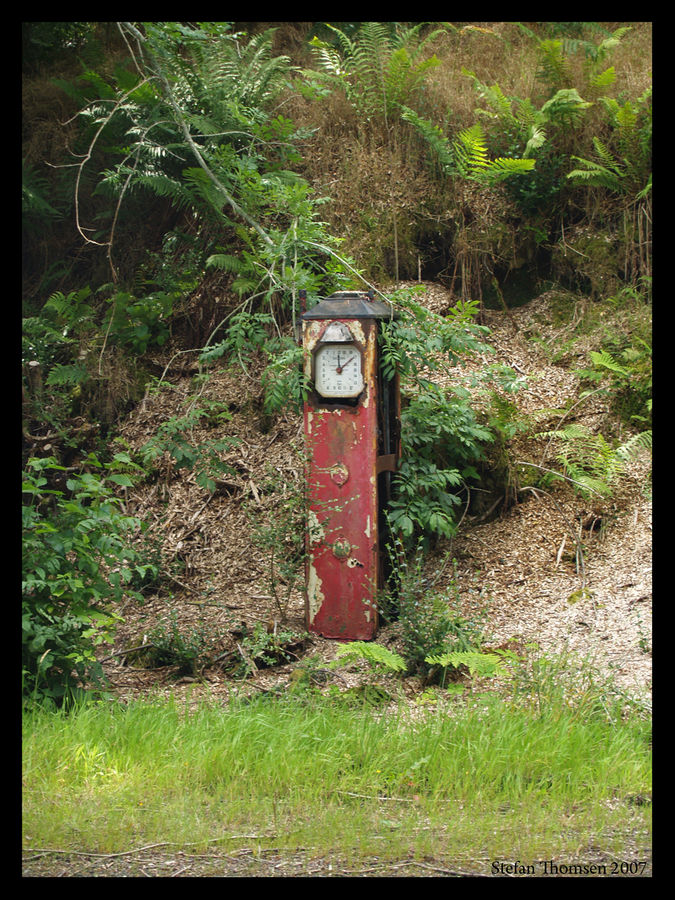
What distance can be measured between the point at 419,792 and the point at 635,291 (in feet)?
17.8

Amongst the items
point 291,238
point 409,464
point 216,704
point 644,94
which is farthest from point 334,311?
point 644,94

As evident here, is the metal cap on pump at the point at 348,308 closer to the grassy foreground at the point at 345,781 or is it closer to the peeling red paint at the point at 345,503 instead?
the peeling red paint at the point at 345,503

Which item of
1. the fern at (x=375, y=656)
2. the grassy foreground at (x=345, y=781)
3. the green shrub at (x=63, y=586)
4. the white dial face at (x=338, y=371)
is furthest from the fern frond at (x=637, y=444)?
the green shrub at (x=63, y=586)

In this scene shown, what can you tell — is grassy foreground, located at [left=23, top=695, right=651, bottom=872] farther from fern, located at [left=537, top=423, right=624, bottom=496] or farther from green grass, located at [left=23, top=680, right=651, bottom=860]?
fern, located at [left=537, top=423, right=624, bottom=496]

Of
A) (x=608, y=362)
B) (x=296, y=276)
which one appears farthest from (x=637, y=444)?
(x=296, y=276)

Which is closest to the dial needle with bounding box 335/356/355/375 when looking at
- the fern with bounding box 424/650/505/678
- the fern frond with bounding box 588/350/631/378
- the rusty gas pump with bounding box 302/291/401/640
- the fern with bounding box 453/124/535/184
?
the rusty gas pump with bounding box 302/291/401/640

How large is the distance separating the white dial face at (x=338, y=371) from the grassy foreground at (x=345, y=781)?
209cm

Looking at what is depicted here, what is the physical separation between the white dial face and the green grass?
6.84 ft

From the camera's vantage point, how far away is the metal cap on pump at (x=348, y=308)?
5.23 meters

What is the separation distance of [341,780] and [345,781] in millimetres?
19

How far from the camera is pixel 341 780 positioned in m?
3.43

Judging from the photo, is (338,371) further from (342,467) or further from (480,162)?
(480,162)

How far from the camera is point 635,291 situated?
730cm

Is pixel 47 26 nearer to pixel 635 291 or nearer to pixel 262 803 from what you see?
pixel 635 291
